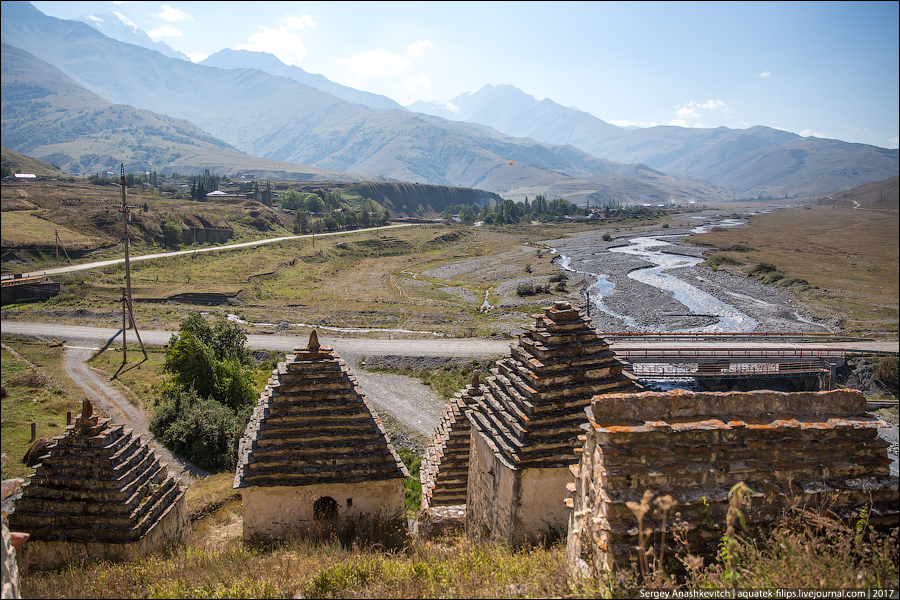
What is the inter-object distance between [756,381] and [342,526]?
33.8 metres

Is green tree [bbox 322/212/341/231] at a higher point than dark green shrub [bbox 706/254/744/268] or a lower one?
higher

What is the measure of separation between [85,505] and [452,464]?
7242mm

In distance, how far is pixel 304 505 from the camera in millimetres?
10008

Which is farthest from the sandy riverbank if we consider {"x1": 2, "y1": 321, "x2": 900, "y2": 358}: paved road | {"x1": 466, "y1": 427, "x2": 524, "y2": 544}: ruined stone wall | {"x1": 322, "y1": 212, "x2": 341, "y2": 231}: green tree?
{"x1": 322, "y1": 212, "x2": 341, "y2": 231}: green tree

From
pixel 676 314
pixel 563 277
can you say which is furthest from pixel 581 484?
pixel 563 277

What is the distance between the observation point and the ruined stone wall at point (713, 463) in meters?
6.01

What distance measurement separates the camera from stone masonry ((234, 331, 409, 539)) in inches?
389

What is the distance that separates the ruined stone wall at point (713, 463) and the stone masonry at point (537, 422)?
2274mm

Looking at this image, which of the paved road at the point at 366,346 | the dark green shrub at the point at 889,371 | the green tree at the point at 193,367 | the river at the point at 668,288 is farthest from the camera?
the river at the point at 668,288

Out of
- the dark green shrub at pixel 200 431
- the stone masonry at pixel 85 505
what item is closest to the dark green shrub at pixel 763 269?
the dark green shrub at pixel 200 431

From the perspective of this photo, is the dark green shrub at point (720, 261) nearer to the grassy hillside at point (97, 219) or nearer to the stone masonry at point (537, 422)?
the stone masonry at point (537, 422)

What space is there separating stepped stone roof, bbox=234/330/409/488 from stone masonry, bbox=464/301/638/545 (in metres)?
2.00

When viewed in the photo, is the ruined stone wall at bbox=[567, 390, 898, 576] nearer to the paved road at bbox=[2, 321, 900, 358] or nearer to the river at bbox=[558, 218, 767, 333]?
the paved road at bbox=[2, 321, 900, 358]

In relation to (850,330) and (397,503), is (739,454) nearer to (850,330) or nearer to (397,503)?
(397,503)
